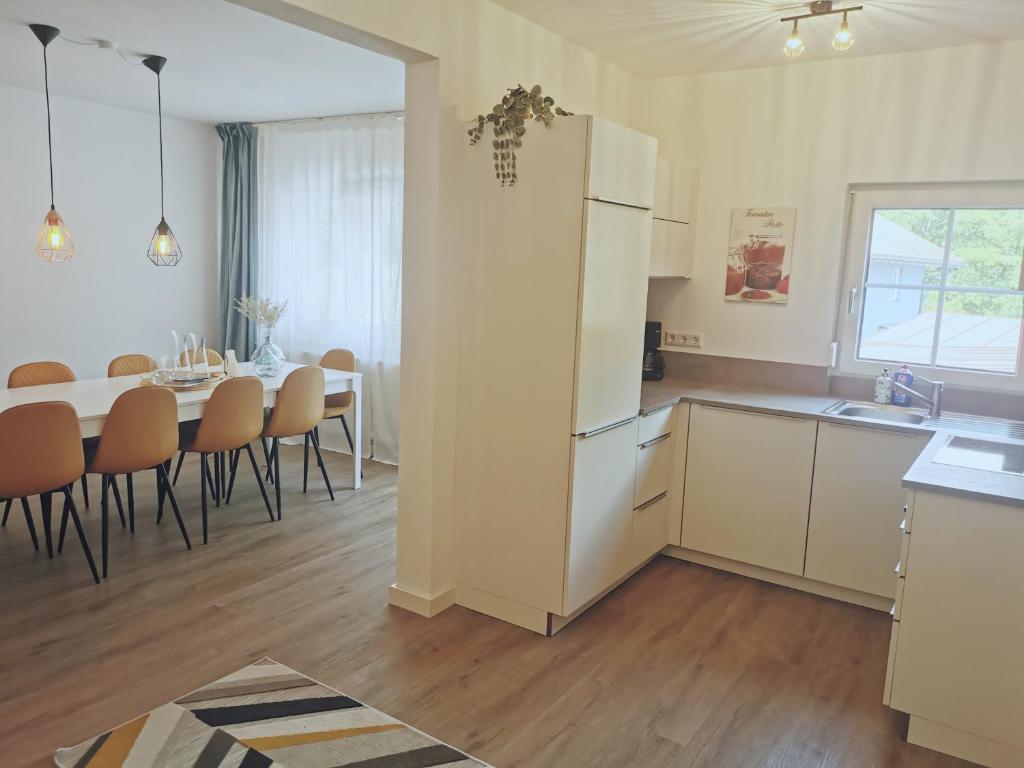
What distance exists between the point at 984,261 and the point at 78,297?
5843mm

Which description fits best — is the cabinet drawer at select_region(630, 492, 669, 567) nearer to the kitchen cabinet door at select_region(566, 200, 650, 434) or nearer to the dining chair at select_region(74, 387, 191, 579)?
the kitchen cabinet door at select_region(566, 200, 650, 434)

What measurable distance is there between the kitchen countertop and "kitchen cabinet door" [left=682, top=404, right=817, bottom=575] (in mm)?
74

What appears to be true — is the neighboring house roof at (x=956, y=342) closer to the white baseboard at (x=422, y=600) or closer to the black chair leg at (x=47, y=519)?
the white baseboard at (x=422, y=600)

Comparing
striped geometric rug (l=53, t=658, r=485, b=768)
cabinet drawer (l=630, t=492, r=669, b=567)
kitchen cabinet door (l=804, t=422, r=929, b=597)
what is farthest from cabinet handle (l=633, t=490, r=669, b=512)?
striped geometric rug (l=53, t=658, r=485, b=768)

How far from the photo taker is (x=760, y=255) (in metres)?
4.08

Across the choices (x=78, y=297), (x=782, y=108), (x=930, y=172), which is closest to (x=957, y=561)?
(x=930, y=172)

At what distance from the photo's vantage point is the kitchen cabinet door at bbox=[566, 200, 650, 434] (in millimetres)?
2904

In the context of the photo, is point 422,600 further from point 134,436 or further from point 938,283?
point 938,283

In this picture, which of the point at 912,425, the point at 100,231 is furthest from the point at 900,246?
the point at 100,231

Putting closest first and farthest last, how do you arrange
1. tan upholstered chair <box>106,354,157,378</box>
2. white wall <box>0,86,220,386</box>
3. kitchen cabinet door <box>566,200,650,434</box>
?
1. kitchen cabinet door <box>566,200,650,434</box>
2. tan upholstered chair <box>106,354,157,378</box>
3. white wall <box>0,86,220,386</box>

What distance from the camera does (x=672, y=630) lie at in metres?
3.19

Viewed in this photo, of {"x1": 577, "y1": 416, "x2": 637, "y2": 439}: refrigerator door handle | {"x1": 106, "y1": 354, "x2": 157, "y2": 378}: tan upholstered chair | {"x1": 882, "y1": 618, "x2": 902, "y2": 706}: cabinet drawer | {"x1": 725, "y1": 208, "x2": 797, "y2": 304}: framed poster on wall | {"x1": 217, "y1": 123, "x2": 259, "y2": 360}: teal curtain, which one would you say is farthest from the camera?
{"x1": 217, "y1": 123, "x2": 259, "y2": 360}: teal curtain

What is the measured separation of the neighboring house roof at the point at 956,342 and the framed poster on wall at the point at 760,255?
55cm

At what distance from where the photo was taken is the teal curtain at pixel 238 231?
6.21 metres
